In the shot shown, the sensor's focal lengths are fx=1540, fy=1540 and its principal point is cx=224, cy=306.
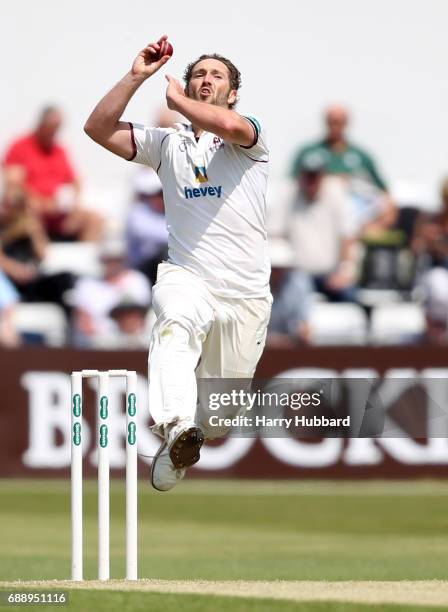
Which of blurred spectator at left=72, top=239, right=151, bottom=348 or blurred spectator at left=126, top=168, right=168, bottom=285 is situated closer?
blurred spectator at left=72, top=239, right=151, bottom=348

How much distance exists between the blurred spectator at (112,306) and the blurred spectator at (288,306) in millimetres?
1137

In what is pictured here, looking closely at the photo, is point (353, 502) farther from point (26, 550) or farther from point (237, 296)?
point (237, 296)

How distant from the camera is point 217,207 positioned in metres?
7.04

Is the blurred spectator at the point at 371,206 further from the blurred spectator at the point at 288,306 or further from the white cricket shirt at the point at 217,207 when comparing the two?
the white cricket shirt at the point at 217,207

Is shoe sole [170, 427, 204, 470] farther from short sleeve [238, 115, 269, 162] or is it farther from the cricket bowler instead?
short sleeve [238, 115, 269, 162]

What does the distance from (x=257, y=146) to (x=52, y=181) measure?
806cm

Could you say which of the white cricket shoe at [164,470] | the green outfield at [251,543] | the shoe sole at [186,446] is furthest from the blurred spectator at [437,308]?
the shoe sole at [186,446]

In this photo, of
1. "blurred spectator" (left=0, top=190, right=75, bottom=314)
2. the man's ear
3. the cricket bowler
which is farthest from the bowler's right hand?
"blurred spectator" (left=0, top=190, right=75, bottom=314)

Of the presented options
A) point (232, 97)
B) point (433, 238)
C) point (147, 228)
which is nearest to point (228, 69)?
point (232, 97)

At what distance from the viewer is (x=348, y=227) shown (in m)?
14.4

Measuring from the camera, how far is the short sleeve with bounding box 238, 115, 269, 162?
6898 mm

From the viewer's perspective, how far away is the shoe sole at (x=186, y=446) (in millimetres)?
6539

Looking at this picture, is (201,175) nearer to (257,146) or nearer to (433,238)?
(257,146)

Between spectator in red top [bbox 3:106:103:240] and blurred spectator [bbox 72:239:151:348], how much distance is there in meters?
0.81
